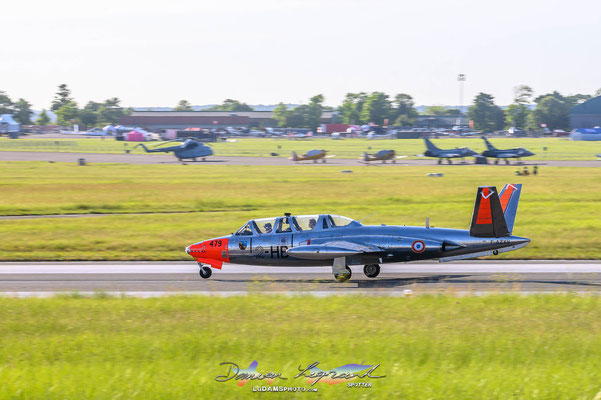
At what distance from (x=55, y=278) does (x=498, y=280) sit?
15.5m

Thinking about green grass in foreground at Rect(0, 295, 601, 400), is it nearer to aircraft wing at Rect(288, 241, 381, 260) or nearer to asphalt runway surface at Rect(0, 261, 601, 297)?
asphalt runway surface at Rect(0, 261, 601, 297)

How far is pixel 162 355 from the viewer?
1293cm

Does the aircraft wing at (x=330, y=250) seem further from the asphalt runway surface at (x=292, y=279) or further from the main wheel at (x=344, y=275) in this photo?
the asphalt runway surface at (x=292, y=279)

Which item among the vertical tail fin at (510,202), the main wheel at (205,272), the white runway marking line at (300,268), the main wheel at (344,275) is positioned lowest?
the white runway marking line at (300,268)

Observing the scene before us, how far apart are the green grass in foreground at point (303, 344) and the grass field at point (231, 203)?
12.0 metres

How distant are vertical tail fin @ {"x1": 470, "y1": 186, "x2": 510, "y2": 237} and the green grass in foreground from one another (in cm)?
471

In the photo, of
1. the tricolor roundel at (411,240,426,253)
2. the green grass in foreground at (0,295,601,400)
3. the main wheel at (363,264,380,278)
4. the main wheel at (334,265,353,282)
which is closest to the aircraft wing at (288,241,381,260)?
the main wheel at (334,265,353,282)

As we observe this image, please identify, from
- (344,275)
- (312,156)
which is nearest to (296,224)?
(344,275)

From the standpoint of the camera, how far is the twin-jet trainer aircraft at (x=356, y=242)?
2302 centimetres

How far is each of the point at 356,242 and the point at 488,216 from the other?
14.7 feet

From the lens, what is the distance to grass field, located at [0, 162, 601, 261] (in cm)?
3150

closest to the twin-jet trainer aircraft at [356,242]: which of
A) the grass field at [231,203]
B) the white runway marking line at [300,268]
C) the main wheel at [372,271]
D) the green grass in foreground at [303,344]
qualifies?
the main wheel at [372,271]

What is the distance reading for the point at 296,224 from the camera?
24438 mm

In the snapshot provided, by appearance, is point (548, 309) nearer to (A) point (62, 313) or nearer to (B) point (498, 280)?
(B) point (498, 280)
